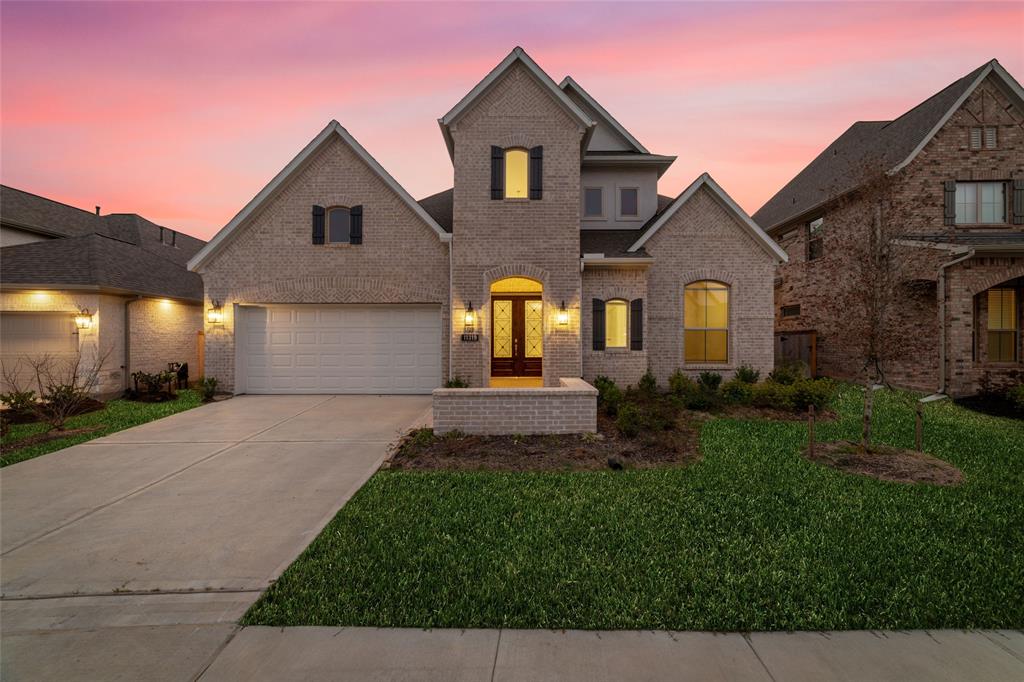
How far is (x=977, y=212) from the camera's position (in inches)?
574

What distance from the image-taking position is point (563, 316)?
454 inches

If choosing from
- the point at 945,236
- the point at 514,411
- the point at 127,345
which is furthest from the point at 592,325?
the point at 127,345

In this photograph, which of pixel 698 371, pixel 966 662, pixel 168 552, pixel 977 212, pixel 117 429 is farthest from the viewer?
pixel 977 212

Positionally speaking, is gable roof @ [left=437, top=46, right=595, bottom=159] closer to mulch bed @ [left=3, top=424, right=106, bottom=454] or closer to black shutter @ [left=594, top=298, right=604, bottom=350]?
black shutter @ [left=594, top=298, right=604, bottom=350]

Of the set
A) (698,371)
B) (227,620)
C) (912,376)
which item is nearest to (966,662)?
(227,620)

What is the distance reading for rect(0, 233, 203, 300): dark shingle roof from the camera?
1232cm

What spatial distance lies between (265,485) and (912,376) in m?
18.1

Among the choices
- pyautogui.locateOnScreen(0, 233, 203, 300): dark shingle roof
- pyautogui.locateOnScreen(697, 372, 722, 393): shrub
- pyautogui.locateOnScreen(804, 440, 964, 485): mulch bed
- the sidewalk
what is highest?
pyautogui.locateOnScreen(0, 233, 203, 300): dark shingle roof

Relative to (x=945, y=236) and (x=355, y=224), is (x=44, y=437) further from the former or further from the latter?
(x=945, y=236)

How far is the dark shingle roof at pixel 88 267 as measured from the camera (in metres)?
12.3

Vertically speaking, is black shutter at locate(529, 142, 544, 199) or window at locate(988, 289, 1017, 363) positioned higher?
black shutter at locate(529, 142, 544, 199)

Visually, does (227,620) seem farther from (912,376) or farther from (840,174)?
(840,174)

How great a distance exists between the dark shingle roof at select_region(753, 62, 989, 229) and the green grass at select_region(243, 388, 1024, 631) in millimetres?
10471

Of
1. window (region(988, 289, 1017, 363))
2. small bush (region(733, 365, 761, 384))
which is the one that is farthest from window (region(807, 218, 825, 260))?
small bush (region(733, 365, 761, 384))
